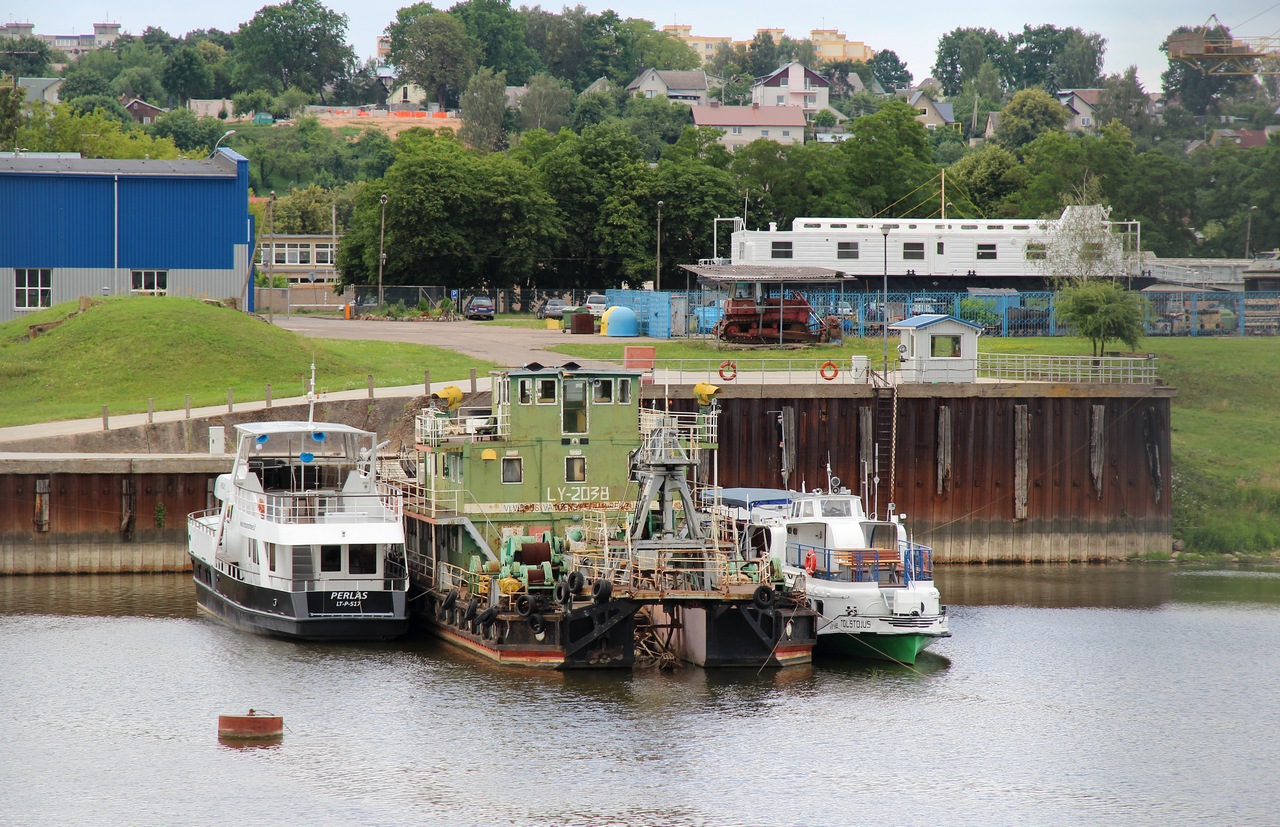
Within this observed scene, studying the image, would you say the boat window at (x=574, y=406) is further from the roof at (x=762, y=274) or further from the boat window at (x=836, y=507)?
the roof at (x=762, y=274)

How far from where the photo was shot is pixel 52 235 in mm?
78562

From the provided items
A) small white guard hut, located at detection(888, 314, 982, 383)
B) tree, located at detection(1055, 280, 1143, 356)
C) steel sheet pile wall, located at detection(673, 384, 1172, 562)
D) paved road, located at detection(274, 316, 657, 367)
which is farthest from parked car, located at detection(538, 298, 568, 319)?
steel sheet pile wall, located at detection(673, 384, 1172, 562)

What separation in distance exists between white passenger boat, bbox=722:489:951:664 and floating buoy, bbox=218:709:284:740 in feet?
45.9

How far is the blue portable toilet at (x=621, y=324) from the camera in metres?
78.4

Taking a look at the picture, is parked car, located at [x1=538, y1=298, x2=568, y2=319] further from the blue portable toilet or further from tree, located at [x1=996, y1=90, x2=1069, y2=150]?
tree, located at [x1=996, y1=90, x2=1069, y2=150]

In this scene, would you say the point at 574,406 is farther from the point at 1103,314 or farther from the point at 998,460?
the point at 1103,314

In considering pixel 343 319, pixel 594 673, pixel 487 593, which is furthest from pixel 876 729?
pixel 343 319

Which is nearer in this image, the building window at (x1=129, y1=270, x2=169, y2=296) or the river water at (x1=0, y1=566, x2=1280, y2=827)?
the river water at (x1=0, y1=566, x2=1280, y2=827)

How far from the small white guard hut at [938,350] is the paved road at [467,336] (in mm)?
14747

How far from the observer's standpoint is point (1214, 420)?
68.2m

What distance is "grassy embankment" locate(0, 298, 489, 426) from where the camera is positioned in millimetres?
61250

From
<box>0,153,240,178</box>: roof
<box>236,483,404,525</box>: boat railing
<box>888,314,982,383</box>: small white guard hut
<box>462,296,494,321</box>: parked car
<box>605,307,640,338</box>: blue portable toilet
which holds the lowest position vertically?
<box>236,483,404,525</box>: boat railing

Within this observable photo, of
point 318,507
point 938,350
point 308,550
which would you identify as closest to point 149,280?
point 938,350

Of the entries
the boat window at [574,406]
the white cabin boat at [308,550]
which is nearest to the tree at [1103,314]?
the boat window at [574,406]
